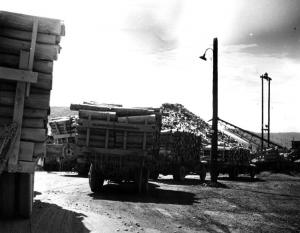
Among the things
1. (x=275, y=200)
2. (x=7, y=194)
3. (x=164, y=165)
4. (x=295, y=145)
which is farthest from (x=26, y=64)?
(x=295, y=145)

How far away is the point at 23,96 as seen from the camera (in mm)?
6617

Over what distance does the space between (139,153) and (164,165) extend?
669 centimetres

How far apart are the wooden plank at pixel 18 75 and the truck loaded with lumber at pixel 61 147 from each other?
1458cm

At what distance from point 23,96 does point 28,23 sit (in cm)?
139

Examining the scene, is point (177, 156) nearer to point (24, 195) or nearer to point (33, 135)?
point (24, 195)

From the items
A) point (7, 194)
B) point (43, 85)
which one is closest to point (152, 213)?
point (7, 194)

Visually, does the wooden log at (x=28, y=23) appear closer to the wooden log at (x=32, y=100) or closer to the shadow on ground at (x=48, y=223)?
the wooden log at (x=32, y=100)

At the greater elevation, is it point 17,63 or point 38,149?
point 17,63

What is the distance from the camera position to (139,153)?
484 inches

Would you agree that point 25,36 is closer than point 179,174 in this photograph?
Yes

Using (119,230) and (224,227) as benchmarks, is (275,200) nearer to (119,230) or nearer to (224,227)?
(224,227)

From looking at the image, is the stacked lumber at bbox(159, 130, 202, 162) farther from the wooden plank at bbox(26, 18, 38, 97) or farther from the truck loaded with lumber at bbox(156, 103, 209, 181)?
the wooden plank at bbox(26, 18, 38, 97)

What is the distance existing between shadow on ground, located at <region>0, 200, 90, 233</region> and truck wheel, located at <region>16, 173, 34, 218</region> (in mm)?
165

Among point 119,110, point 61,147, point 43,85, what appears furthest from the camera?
point 61,147
